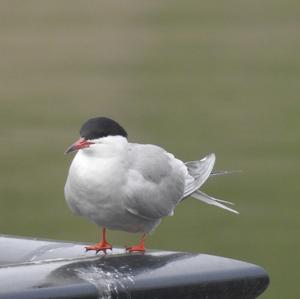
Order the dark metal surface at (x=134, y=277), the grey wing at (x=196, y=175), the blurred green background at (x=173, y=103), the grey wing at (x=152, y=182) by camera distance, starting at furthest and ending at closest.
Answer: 1. the blurred green background at (x=173, y=103)
2. the grey wing at (x=196, y=175)
3. the grey wing at (x=152, y=182)
4. the dark metal surface at (x=134, y=277)

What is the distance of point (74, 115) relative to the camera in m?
10.7

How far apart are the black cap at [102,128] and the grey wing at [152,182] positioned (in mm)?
107

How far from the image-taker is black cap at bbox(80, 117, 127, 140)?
336cm

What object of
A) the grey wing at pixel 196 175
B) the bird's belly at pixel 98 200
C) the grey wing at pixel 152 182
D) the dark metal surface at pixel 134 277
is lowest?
the dark metal surface at pixel 134 277

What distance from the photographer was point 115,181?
11.0 feet

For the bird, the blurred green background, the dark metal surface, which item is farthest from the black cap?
the blurred green background

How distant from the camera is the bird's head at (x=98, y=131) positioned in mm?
3354

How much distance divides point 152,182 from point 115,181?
0.78 ft

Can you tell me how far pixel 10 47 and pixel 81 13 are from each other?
8.80ft

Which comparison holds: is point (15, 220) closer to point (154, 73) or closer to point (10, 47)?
point (154, 73)

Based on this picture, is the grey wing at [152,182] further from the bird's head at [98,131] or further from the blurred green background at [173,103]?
the blurred green background at [173,103]

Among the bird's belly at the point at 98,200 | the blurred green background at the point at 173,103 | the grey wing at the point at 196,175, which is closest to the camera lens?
the bird's belly at the point at 98,200

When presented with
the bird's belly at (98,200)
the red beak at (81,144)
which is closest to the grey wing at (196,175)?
the bird's belly at (98,200)

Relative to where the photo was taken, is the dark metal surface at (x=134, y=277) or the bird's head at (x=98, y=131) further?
the bird's head at (x=98, y=131)
